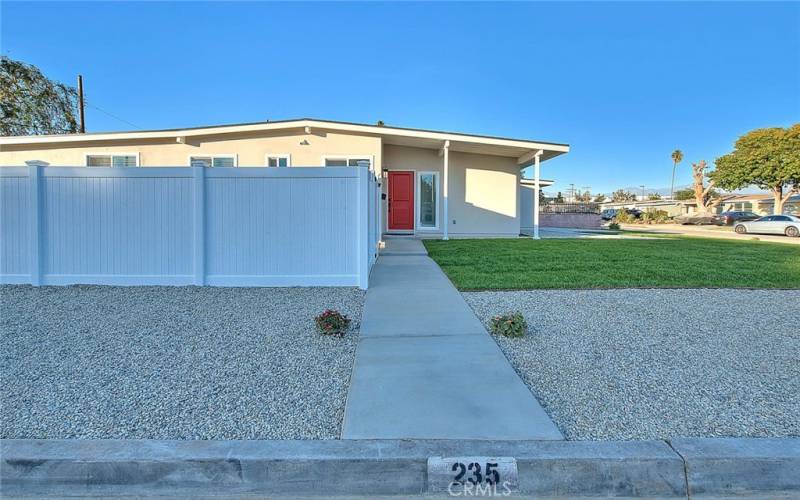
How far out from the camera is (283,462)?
8.32ft

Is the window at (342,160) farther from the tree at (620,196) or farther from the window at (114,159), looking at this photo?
the tree at (620,196)

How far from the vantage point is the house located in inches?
539

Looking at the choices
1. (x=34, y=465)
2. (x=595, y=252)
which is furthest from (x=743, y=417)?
(x=595, y=252)

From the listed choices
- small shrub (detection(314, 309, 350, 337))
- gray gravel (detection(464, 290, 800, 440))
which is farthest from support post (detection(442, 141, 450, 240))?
small shrub (detection(314, 309, 350, 337))

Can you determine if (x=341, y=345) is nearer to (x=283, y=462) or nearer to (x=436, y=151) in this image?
(x=283, y=462)

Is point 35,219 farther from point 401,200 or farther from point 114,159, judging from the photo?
point 401,200

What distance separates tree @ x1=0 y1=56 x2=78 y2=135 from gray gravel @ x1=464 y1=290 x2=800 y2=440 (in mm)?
30056

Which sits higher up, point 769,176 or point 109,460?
point 769,176

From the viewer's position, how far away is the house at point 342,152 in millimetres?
13688

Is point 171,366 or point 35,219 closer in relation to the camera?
point 171,366

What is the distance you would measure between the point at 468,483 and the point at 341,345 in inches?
92.7

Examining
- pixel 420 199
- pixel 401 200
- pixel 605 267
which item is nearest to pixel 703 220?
pixel 420 199

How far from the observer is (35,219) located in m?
6.81

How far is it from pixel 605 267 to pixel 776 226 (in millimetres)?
25511
